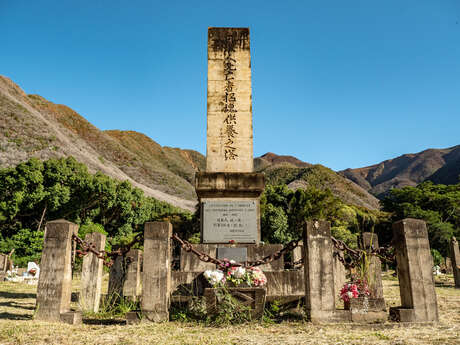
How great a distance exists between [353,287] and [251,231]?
231 centimetres

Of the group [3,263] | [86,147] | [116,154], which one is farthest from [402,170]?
[3,263]

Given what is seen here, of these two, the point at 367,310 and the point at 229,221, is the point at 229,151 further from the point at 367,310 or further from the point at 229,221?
the point at 367,310

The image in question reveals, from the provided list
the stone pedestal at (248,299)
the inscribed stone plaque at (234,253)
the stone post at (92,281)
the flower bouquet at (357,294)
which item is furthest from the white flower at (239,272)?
the stone post at (92,281)

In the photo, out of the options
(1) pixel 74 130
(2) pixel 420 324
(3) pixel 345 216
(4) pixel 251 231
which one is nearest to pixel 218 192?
(4) pixel 251 231

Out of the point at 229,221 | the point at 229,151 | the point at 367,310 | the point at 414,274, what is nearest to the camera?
the point at 367,310

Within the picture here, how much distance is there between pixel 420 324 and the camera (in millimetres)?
5031

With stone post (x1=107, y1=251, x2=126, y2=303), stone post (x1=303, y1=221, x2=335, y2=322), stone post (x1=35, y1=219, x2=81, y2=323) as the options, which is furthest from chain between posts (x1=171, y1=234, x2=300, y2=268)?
stone post (x1=107, y1=251, x2=126, y2=303)

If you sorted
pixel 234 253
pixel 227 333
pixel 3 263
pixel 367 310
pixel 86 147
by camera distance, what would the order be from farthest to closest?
pixel 86 147
pixel 3 263
pixel 234 253
pixel 367 310
pixel 227 333

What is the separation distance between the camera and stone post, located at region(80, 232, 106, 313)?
6953 mm

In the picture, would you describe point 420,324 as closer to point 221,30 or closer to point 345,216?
point 221,30

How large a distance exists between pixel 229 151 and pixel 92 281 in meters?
4.20

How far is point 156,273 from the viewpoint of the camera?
17.2 feet

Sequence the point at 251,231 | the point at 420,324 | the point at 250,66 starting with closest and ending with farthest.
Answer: the point at 420,324, the point at 251,231, the point at 250,66

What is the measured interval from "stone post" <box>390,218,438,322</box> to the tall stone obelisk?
273cm
